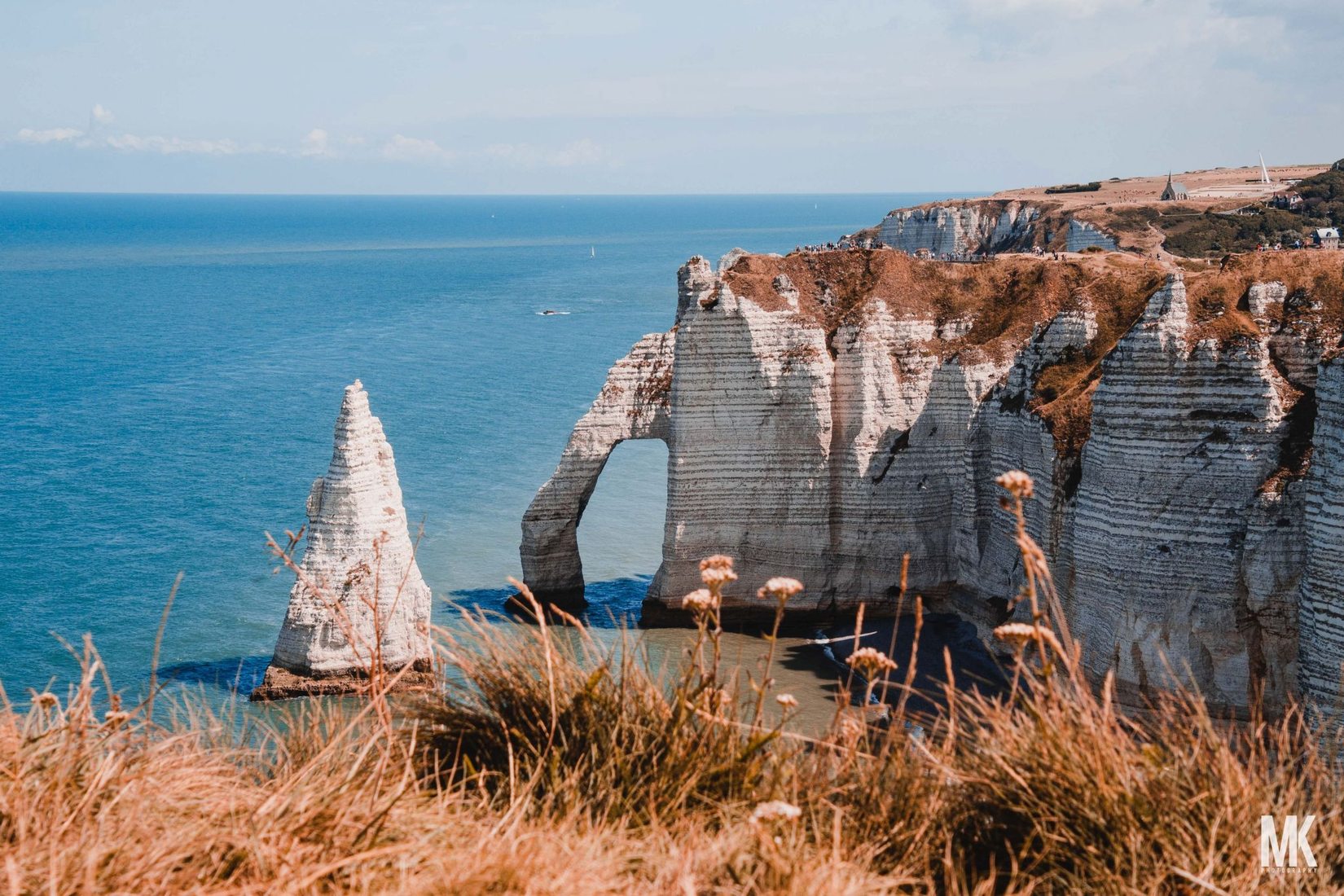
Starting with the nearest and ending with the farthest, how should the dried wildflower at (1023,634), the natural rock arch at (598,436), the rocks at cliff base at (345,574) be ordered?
the dried wildflower at (1023,634)
the rocks at cliff base at (345,574)
the natural rock arch at (598,436)

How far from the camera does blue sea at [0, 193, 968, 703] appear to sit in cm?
2872

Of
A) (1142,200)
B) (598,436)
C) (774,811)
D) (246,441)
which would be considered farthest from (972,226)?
(774,811)

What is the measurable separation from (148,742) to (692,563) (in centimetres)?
2262

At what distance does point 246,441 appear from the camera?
4681 cm

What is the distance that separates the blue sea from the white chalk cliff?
464 cm

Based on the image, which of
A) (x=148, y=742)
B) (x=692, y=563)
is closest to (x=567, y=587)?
(x=692, y=563)

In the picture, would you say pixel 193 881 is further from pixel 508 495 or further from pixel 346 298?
pixel 346 298

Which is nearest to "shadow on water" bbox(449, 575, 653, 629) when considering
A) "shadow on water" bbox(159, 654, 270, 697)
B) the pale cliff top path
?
"shadow on water" bbox(159, 654, 270, 697)

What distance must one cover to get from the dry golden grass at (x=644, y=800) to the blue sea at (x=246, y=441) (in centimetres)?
223

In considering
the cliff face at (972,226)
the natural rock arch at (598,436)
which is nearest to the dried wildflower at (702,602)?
the natural rock arch at (598,436)

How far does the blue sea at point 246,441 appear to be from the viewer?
94.2ft

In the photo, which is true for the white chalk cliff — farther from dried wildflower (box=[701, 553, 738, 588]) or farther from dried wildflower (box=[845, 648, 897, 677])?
dried wildflower (box=[701, 553, 738, 588])

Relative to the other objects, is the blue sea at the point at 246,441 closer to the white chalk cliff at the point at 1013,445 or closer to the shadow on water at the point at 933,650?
the white chalk cliff at the point at 1013,445

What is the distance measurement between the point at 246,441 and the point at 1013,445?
31196 millimetres
